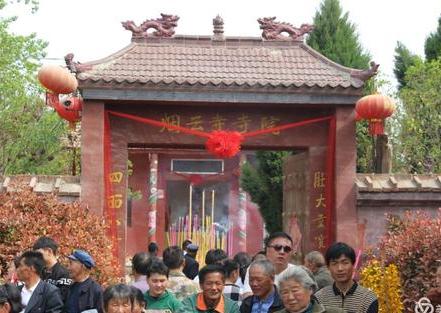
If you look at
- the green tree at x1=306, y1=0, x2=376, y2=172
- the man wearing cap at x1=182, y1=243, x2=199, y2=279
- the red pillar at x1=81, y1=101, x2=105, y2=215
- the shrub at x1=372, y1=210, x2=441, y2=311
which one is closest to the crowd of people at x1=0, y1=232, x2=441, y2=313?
→ the shrub at x1=372, y1=210, x2=441, y2=311

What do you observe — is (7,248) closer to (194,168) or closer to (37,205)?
(37,205)

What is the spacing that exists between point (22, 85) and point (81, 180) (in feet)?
37.1

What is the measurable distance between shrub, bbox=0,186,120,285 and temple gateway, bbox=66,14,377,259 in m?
1.62

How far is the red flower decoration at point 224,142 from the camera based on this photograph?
13.8 meters

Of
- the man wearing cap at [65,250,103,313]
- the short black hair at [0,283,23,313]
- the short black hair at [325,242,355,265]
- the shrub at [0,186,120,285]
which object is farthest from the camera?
the shrub at [0,186,120,285]

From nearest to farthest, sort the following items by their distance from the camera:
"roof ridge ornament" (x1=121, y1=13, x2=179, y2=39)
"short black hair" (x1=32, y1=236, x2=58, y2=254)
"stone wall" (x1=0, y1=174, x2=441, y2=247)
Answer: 1. "short black hair" (x1=32, y1=236, x2=58, y2=254)
2. "stone wall" (x1=0, y1=174, x2=441, y2=247)
3. "roof ridge ornament" (x1=121, y1=13, x2=179, y2=39)

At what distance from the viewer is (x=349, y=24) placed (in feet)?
88.1

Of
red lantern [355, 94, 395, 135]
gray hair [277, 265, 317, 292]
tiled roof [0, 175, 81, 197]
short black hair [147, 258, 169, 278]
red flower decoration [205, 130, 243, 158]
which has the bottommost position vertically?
short black hair [147, 258, 169, 278]

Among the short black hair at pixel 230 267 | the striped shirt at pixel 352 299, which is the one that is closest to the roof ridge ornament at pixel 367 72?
the short black hair at pixel 230 267

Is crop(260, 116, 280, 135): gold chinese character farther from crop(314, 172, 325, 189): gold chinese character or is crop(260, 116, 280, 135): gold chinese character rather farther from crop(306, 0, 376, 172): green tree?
crop(306, 0, 376, 172): green tree

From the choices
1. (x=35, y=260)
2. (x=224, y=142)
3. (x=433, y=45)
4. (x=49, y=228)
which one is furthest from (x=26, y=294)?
(x=433, y=45)

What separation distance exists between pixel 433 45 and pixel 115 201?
1882 centimetres

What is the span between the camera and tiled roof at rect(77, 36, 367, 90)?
13617 millimetres

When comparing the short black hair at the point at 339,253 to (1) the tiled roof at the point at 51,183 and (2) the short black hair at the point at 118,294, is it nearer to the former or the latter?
(2) the short black hair at the point at 118,294
